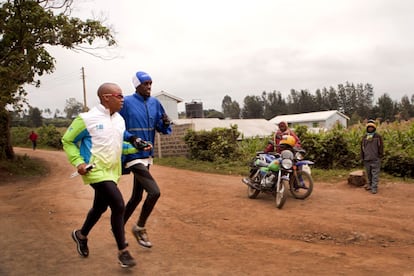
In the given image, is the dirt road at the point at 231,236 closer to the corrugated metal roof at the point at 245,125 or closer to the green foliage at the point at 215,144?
the green foliage at the point at 215,144

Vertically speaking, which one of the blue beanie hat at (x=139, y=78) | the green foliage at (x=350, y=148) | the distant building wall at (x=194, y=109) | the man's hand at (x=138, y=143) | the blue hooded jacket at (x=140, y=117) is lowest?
the green foliage at (x=350, y=148)

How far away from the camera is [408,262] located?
3.95 meters

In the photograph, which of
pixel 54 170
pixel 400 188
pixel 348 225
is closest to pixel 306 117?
pixel 54 170

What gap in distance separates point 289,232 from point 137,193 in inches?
89.4

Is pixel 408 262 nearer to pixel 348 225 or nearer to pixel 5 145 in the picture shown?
pixel 348 225

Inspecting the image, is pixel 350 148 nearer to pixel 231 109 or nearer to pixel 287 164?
pixel 287 164

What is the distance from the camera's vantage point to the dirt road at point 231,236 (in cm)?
375

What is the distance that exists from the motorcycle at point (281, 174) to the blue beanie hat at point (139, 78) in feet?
12.2

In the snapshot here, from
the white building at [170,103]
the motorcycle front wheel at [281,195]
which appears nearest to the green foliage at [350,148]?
the motorcycle front wheel at [281,195]

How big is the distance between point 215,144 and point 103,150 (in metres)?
11.7

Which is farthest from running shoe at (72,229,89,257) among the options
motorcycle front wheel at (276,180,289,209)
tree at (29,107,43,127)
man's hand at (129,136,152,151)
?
tree at (29,107,43,127)

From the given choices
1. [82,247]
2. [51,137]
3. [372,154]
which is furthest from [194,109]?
[82,247]

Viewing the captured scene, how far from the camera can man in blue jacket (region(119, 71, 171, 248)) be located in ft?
13.8

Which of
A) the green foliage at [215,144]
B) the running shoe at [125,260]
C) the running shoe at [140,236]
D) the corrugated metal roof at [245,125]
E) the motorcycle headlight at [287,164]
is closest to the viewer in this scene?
the running shoe at [125,260]
